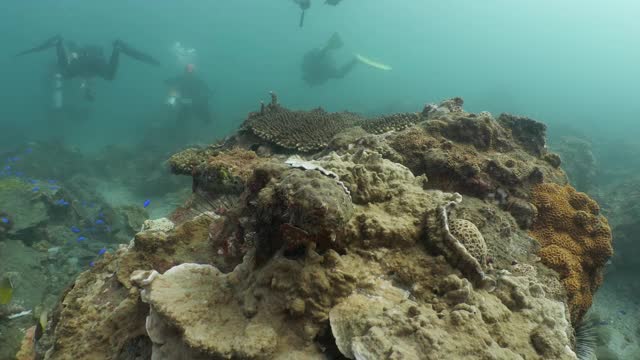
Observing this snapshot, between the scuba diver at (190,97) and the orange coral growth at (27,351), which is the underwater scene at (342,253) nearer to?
the orange coral growth at (27,351)

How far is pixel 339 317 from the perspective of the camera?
6.56ft

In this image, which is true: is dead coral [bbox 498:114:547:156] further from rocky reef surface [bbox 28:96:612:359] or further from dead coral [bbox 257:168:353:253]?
dead coral [bbox 257:168:353:253]

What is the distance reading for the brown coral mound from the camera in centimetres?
387

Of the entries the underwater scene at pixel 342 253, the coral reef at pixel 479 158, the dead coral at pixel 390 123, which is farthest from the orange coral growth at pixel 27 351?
the dead coral at pixel 390 123

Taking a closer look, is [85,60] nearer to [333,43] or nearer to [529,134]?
[333,43]

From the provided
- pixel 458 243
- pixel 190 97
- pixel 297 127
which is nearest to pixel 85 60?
pixel 190 97

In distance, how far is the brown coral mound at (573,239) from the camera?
152 inches

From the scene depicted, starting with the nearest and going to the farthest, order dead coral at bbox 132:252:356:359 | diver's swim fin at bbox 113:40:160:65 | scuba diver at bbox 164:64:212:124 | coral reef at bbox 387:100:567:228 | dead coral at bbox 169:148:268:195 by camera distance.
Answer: dead coral at bbox 132:252:356:359, coral reef at bbox 387:100:567:228, dead coral at bbox 169:148:268:195, diver's swim fin at bbox 113:40:160:65, scuba diver at bbox 164:64:212:124

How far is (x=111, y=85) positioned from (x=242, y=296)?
89993 mm

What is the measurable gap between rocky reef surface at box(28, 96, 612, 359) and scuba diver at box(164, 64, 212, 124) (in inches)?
1189

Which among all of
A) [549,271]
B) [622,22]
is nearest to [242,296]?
[549,271]

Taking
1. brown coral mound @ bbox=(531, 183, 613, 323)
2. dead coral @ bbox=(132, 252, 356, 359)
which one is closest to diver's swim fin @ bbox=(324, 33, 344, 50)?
brown coral mound @ bbox=(531, 183, 613, 323)

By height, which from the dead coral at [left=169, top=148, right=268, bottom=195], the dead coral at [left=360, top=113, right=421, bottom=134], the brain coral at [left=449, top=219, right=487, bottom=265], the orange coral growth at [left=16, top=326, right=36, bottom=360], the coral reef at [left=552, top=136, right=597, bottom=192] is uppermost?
the brain coral at [left=449, top=219, right=487, bottom=265]

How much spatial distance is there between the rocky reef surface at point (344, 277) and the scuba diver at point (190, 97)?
99.1ft
